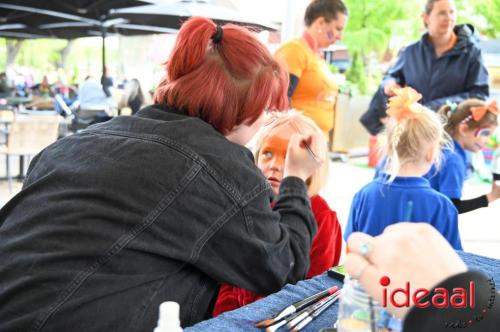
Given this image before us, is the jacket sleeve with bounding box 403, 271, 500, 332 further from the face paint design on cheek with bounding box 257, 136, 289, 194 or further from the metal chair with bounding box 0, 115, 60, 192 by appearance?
the metal chair with bounding box 0, 115, 60, 192

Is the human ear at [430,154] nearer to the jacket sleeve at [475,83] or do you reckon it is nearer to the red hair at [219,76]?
the jacket sleeve at [475,83]

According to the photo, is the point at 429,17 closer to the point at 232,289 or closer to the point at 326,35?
the point at 326,35

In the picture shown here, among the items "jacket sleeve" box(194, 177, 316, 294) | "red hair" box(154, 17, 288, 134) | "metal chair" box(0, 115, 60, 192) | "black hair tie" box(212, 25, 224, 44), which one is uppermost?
"black hair tie" box(212, 25, 224, 44)

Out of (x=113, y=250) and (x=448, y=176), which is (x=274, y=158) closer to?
(x=113, y=250)

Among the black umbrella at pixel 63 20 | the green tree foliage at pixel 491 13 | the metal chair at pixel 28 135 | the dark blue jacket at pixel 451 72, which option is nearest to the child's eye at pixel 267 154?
the dark blue jacket at pixel 451 72

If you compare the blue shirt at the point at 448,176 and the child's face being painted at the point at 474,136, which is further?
the child's face being painted at the point at 474,136

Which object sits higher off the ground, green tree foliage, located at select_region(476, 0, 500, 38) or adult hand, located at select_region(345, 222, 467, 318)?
green tree foliage, located at select_region(476, 0, 500, 38)

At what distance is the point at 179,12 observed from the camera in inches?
247

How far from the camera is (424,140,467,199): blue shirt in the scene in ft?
8.10

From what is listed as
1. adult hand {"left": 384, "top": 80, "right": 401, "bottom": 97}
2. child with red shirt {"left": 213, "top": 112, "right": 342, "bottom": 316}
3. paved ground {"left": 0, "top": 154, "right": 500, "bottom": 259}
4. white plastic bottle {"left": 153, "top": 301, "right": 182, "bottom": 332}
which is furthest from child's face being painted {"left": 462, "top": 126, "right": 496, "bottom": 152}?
white plastic bottle {"left": 153, "top": 301, "right": 182, "bottom": 332}

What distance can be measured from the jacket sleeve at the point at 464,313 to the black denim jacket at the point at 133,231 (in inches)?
18.2

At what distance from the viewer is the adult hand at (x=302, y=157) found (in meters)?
1.23

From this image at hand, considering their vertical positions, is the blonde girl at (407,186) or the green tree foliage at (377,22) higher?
the green tree foliage at (377,22)

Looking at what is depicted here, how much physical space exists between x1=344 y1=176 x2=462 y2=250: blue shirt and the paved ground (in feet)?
6.30
